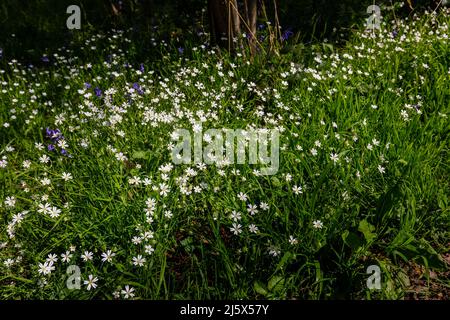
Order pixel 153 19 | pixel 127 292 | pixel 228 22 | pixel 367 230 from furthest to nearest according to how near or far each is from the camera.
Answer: pixel 153 19 → pixel 228 22 → pixel 367 230 → pixel 127 292

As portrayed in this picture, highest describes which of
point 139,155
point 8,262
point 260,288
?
point 139,155

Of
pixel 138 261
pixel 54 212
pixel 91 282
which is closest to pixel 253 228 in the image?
pixel 138 261

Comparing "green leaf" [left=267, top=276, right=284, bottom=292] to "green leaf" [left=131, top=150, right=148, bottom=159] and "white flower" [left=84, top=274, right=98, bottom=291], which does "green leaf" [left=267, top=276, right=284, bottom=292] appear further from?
"green leaf" [left=131, top=150, right=148, bottom=159]

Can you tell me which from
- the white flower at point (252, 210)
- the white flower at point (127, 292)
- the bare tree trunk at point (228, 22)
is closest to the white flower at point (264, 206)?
the white flower at point (252, 210)

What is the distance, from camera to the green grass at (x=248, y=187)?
7.52ft

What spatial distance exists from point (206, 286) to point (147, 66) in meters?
2.74

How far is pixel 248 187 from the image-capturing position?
2.69 metres

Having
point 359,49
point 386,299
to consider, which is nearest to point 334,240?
point 386,299

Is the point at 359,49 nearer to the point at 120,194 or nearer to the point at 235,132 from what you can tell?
the point at 235,132

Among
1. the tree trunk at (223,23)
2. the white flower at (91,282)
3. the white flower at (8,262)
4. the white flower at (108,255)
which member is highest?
the tree trunk at (223,23)

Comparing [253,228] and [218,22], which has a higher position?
[218,22]

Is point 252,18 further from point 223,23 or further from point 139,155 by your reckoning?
point 139,155

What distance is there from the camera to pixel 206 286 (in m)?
2.18

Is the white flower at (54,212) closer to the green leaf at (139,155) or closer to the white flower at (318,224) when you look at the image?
the green leaf at (139,155)
